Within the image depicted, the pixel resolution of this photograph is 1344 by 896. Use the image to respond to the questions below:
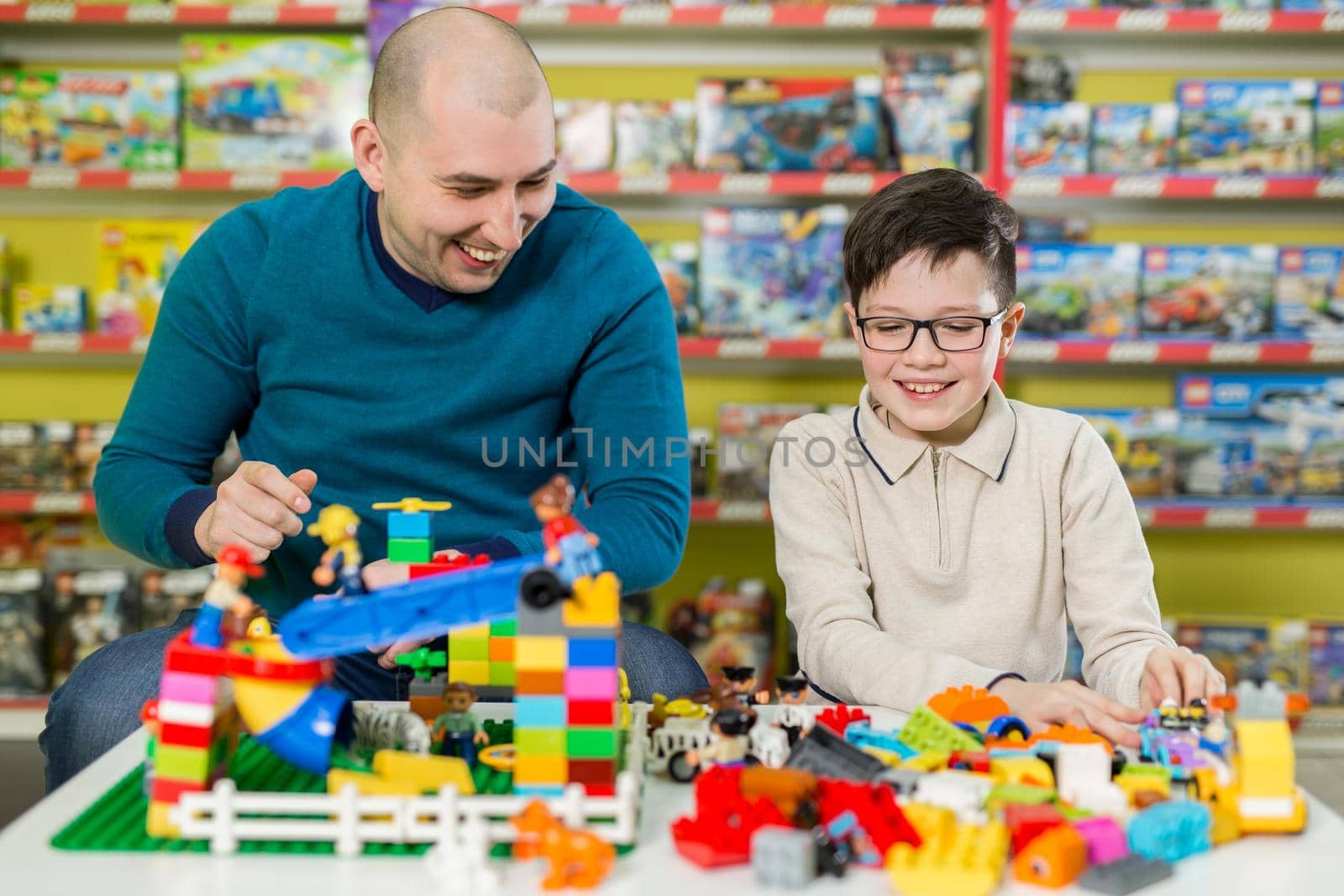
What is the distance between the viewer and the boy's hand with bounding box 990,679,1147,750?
103 centimetres

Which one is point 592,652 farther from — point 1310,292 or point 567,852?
point 1310,292

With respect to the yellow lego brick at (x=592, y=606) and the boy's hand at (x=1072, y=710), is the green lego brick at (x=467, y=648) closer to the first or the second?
the yellow lego brick at (x=592, y=606)

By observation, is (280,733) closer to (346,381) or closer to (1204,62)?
(346,381)

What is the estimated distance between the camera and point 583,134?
2809 mm

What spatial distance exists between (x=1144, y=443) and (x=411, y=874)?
2487 mm

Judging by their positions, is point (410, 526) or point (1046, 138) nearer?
point (410, 526)

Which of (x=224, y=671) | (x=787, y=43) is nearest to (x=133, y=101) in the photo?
(x=787, y=43)

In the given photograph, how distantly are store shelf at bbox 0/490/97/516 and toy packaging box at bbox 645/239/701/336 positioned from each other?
1.37 m

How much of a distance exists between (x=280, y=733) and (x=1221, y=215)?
9.35ft

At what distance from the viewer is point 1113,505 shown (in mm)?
1440

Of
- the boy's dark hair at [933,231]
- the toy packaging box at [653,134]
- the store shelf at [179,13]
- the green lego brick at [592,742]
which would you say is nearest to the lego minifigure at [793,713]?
the green lego brick at [592,742]

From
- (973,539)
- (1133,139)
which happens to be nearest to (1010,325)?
(973,539)

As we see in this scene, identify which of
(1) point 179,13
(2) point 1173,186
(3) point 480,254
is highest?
(1) point 179,13

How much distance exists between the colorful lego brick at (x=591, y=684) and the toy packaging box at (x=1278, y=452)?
2.41 meters
